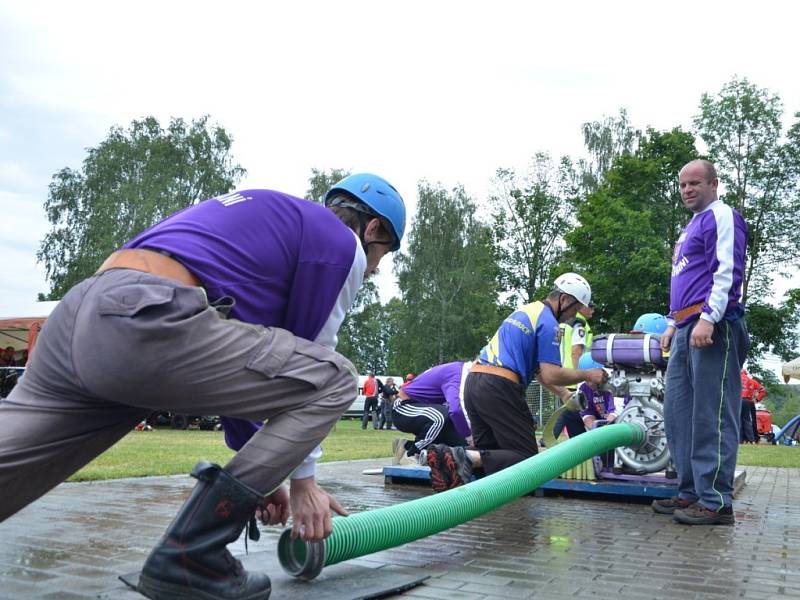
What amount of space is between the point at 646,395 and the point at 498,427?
1.55 meters

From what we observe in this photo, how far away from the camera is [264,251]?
262 centimetres

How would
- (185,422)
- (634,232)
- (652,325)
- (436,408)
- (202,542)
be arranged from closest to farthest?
(202,542)
(436,408)
(652,325)
(185,422)
(634,232)

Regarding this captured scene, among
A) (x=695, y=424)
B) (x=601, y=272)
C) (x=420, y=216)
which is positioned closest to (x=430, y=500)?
(x=695, y=424)

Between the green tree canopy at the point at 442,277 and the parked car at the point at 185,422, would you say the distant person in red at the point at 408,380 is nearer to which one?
the parked car at the point at 185,422

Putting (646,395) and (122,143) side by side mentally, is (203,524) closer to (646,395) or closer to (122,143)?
(646,395)

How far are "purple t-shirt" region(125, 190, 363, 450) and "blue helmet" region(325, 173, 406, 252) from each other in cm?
34

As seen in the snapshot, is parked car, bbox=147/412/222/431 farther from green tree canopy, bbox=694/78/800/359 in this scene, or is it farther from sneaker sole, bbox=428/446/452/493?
green tree canopy, bbox=694/78/800/359

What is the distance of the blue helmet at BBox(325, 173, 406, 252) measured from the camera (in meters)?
3.05

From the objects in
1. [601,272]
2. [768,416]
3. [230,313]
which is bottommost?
[768,416]

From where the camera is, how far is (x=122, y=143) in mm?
43219

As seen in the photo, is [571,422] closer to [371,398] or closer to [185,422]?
[185,422]

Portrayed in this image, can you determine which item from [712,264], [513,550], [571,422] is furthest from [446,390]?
[513,550]

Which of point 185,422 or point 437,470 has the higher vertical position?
point 437,470

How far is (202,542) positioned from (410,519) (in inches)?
55.3
